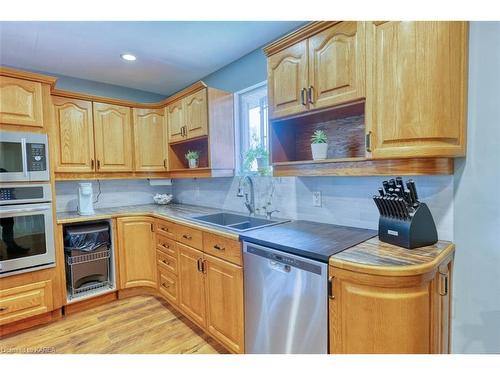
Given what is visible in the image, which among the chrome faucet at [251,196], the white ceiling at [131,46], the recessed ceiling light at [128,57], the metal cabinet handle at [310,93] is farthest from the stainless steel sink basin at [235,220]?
the recessed ceiling light at [128,57]

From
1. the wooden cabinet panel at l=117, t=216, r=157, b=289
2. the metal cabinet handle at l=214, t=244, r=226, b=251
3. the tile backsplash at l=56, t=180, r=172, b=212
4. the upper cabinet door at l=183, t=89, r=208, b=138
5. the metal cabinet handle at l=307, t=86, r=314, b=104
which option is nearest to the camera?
the metal cabinet handle at l=307, t=86, r=314, b=104

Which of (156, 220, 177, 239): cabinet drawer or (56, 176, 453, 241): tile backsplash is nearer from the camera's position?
(56, 176, 453, 241): tile backsplash

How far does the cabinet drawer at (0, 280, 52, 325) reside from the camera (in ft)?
6.98

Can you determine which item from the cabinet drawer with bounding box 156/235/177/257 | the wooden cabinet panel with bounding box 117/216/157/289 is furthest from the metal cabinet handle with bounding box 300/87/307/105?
the wooden cabinet panel with bounding box 117/216/157/289

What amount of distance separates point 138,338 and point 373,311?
1.85 meters

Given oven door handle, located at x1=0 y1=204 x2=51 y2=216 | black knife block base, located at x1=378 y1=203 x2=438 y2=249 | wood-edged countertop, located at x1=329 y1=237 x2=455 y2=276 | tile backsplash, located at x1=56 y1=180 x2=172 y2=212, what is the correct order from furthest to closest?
tile backsplash, located at x1=56 y1=180 x2=172 y2=212
oven door handle, located at x1=0 y1=204 x2=51 y2=216
black knife block base, located at x1=378 y1=203 x2=438 y2=249
wood-edged countertop, located at x1=329 y1=237 x2=455 y2=276

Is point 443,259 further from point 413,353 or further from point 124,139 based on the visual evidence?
point 124,139

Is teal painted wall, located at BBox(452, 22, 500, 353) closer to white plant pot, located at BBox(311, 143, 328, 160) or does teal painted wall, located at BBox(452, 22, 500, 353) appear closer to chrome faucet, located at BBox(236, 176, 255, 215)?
white plant pot, located at BBox(311, 143, 328, 160)

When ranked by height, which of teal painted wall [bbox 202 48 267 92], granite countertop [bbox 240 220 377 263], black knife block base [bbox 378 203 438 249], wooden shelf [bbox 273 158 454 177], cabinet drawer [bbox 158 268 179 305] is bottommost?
cabinet drawer [bbox 158 268 179 305]

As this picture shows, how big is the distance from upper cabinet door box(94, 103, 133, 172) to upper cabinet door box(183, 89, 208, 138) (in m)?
0.84

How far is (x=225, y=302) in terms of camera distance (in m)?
1.85
